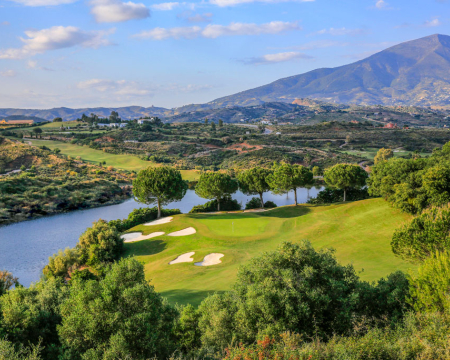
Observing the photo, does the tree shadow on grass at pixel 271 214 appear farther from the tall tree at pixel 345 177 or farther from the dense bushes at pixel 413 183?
the dense bushes at pixel 413 183

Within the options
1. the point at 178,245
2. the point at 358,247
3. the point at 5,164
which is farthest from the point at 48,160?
the point at 358,247

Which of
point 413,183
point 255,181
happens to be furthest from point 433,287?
point 255,181

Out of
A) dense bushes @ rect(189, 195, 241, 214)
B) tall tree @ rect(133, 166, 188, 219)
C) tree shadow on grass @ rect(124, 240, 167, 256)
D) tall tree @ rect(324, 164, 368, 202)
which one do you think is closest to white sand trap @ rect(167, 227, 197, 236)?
tree shadow on grass @ rect(124, 240, 167, 256)

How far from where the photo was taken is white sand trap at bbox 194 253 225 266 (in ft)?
86.5

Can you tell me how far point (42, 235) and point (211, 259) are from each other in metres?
26.0

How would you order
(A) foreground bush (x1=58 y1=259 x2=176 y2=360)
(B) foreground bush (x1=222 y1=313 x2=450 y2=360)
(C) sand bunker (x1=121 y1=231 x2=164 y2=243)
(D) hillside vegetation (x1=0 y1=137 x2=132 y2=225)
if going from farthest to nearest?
1. (D) hillside vegetation (x1=0 y1=137 x2=132 y2=225)
2. (C) sand bunker (x1=121 y1=231 x2=164 y2=243)
3. (A) foreground bush (x1=58 y1=259 x2=176 y2=360)
4. (B) foreground bush (x1=222 y1=313 x2=450 y2=360)

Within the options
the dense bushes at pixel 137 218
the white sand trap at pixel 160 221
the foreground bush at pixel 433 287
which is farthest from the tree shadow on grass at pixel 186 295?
the dense bushes at pixel 137 218

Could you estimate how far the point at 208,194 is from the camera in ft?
146

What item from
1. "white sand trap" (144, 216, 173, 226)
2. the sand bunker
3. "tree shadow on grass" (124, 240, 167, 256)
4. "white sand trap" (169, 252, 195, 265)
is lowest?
A: "white sand trap" (169, 252, 195, 265)

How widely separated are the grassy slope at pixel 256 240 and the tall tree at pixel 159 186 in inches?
171

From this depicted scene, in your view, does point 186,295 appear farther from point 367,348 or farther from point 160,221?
point 160,221

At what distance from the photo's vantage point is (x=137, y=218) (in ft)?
133

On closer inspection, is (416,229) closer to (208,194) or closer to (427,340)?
(427,340)

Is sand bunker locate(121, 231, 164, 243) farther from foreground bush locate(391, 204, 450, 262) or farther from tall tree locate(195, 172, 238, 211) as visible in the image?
foreground bush locate(391, 204, 450, 262)
